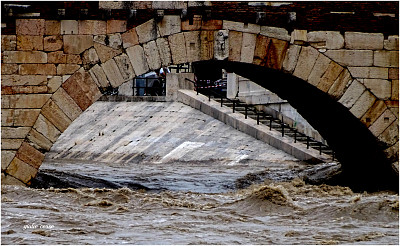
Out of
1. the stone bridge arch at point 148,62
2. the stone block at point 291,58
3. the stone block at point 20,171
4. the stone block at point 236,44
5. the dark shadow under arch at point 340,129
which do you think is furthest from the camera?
the dark shadow under arch at point 340,129

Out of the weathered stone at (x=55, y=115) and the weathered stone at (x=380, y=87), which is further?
the weathered stone at (x=380, y=87)

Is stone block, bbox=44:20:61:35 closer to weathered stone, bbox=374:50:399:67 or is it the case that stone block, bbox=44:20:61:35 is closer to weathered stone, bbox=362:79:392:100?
weathered stone, bbox=362:79:392:100

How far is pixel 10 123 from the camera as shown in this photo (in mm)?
14812

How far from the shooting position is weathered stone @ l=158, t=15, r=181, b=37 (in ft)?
49.2

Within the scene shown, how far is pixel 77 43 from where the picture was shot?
14.9 m

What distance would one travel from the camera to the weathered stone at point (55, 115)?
1484 centimetres

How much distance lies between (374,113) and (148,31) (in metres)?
3.38

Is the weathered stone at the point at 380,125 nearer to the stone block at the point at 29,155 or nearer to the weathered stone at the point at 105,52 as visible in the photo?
the weathered stone at the point at 105,52

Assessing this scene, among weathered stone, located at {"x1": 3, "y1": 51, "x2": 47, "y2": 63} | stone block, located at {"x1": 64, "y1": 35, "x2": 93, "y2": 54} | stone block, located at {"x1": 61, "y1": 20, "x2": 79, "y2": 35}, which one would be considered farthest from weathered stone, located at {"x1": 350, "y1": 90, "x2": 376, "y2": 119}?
weathered stone, located at {"x1": 3, "y1": 51, "x2": 47, "y2": 63}

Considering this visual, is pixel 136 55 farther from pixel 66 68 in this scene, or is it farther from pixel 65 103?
pixel 65 103

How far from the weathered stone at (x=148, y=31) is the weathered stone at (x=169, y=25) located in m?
0.07

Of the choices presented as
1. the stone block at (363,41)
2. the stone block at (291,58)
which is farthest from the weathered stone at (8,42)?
the stone block at (363,41)

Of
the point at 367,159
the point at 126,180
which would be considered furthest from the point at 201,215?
the point at 126,180

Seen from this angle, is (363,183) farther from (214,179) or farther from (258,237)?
A: (258,237)
